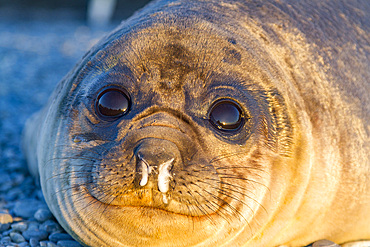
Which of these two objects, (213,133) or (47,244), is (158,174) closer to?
(213,133)

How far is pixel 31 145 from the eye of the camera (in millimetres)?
3947

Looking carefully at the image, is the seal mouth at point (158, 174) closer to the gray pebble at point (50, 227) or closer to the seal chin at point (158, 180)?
the seal chin at point (158, 180)

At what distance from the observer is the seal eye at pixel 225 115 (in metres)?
2.47

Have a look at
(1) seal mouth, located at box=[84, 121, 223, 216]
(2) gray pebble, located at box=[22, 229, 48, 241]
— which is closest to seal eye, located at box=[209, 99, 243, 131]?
(1) seal mouth, located at box=[84, 121, 223, 216]

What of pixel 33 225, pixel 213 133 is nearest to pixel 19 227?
pixel 33 225

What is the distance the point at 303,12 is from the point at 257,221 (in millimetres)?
1449

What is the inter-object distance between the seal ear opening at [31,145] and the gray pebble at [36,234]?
2.63 ft

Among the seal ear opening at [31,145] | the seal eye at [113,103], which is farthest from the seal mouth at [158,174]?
the seal ear opening at [31,145]

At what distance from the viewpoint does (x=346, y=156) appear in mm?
2834

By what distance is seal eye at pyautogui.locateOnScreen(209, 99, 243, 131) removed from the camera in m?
2.47

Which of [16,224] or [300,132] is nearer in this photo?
[300,132]

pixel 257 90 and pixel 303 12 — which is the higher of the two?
pixel 303 12

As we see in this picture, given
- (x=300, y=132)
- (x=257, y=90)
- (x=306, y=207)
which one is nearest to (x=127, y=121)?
(x=257, y=90)

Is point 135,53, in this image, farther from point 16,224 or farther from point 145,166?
point 16,224
